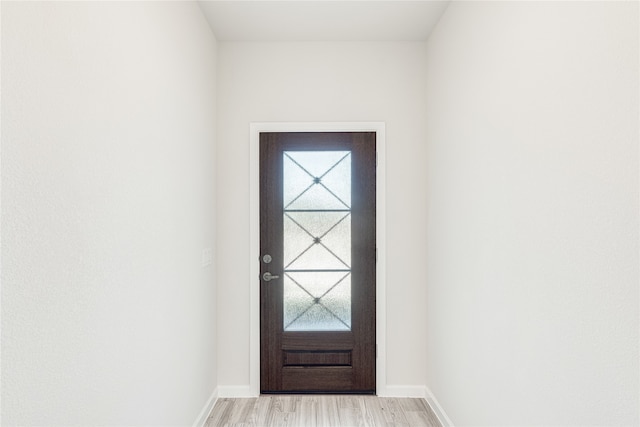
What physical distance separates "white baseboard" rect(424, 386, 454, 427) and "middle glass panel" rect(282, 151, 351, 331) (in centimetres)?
76

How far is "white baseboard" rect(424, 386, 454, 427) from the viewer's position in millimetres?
2623

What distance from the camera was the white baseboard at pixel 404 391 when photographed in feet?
10.2

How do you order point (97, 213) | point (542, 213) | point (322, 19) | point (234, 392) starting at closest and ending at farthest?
point (97, 213) < point (542, 213) < point (322, 19) < point (234, 392)

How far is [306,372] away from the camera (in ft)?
→ 10.3

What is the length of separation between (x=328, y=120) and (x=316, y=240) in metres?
0.91

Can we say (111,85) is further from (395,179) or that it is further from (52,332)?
(395,179)

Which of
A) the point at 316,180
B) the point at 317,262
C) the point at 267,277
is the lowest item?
the point at 267,277

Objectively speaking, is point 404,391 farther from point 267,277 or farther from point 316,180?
point 316,180

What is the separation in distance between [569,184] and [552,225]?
0.17 meters

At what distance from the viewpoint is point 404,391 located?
3.12m

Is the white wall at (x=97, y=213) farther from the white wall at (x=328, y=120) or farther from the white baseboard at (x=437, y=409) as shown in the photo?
the white baseboard at (x=437, y=409)

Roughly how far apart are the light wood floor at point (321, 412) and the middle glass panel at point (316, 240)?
516 mm

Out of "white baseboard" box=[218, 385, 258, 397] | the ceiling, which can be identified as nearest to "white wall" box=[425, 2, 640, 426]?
the ceiling

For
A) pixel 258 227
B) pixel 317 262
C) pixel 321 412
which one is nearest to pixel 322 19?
pixel 258 227
